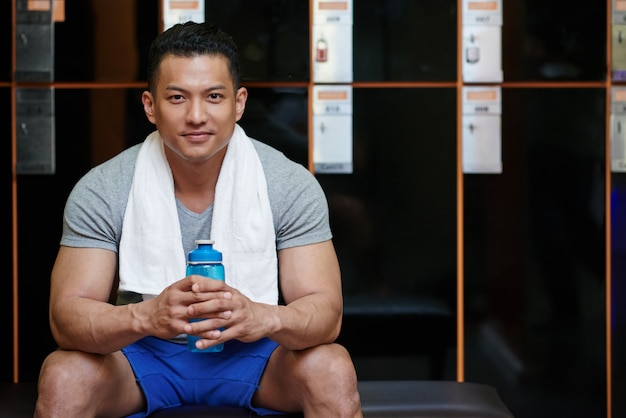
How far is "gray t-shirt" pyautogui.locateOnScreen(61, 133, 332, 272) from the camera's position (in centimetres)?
204

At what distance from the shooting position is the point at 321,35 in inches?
111

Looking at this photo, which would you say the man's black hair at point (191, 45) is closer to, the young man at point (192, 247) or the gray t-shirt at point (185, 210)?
the young man at point (192, 247)

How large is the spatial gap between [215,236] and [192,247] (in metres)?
0.07

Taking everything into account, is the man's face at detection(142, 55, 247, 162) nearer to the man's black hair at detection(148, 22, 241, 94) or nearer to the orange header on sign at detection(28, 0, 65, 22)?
the man's black hair at detection(148, 22, 241, 94)

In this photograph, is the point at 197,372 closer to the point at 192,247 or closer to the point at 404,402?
the point at 192,247

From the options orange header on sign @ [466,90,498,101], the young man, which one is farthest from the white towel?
orange header on sign @ [466,90,498,101]

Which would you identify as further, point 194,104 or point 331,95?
point 331,95

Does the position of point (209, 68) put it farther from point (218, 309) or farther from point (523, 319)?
point (523, 319)

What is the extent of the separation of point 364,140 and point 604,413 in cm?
122

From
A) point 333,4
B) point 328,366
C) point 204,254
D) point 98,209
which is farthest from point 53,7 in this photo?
point 328,366

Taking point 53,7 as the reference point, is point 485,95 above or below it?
below

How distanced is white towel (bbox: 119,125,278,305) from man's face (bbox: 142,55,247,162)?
0.13 meters

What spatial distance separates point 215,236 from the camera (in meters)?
2.11

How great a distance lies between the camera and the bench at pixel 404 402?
2.04 metres
